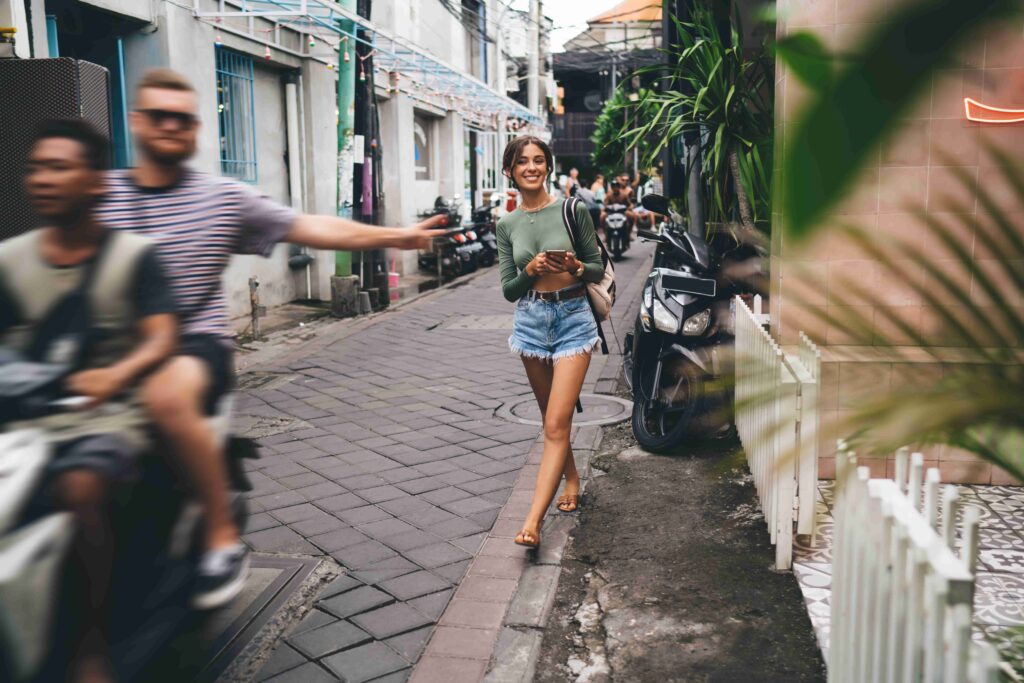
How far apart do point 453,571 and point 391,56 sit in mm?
10834

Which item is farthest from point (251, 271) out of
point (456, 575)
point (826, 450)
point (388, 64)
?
point (826, 450)

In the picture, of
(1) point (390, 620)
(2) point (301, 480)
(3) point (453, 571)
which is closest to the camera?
(1) point (390, 620)

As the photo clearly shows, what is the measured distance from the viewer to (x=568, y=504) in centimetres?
476

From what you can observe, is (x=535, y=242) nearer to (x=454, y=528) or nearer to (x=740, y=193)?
(x=454, y=528)

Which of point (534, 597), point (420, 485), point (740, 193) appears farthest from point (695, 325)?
point (534, 597)

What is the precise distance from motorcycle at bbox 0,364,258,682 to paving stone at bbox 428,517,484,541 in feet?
4.97

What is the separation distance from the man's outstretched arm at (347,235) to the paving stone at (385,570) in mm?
1536

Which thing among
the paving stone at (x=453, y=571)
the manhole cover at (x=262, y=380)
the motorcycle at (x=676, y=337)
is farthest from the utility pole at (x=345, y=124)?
the paving stone at (x=453, y=571)

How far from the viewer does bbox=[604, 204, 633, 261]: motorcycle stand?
18.6 m

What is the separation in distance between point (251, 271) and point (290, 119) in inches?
102

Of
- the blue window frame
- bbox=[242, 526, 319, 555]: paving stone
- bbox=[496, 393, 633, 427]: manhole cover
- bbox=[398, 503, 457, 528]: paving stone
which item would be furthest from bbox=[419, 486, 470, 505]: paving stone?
the blue window frame

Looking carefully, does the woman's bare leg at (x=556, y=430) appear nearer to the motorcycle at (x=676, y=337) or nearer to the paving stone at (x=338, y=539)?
the paving stone at (x=338, y=539)

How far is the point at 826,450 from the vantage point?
3.12ft

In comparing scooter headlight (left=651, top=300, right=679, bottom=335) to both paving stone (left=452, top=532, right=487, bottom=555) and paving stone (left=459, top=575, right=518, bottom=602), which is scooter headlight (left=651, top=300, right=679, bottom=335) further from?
paving stone (left=459, top=575, right=518, bottom=602)
